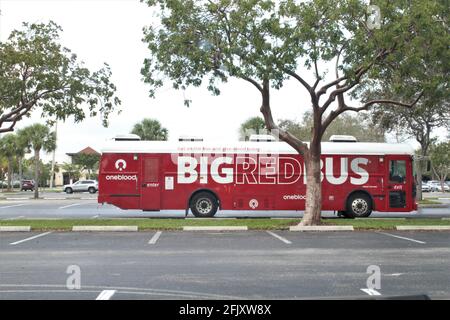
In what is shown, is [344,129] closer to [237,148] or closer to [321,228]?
[237,148]

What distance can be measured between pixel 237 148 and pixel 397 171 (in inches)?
256

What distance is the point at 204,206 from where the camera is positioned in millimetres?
20859

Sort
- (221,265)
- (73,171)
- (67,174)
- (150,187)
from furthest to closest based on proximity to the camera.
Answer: (67,174) → (73,171) → (150,187) → (221,265)

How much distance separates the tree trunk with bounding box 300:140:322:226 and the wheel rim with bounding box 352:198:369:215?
4496 millimetres

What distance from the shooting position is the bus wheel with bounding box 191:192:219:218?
20.8 meters

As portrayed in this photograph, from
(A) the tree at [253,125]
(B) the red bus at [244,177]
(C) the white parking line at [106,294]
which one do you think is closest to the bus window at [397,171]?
(B) the red bus at [244,177]

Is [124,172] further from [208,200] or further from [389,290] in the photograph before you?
[389,290]

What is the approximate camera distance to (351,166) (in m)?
21.2

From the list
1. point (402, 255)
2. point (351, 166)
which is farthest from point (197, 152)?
point (402, 255)

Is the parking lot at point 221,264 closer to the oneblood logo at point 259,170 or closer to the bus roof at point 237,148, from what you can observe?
Answer: the oneblood logo at point 259,170

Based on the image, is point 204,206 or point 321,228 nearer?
point 321,228

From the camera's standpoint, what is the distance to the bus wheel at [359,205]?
21047mm

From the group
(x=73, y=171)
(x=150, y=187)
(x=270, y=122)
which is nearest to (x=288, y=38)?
(x=270, y=122)
